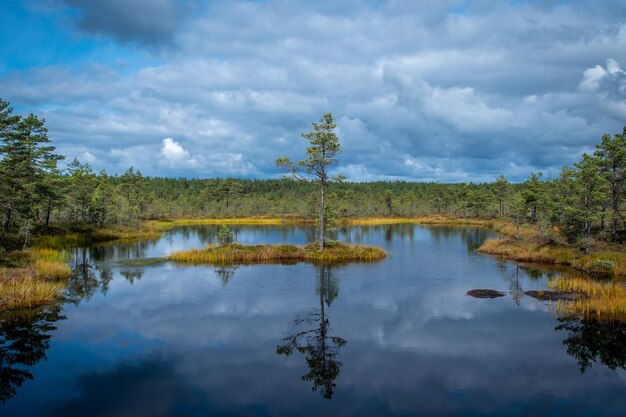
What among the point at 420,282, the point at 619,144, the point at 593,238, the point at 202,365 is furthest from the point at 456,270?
the point at 202,365

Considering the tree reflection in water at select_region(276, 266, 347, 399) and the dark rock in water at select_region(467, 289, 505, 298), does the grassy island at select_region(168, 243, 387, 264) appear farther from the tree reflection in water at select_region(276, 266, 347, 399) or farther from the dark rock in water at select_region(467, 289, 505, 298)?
the tree reflection in water at select_region(276, 266, 347, 399)

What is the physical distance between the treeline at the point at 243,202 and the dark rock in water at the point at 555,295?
14913mm

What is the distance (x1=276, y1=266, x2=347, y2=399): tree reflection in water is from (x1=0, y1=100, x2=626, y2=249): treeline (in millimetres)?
28125

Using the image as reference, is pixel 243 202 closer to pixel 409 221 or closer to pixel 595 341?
pixel 409 221

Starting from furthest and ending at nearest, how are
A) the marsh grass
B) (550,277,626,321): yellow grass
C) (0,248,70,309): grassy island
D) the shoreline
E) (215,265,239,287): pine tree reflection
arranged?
the marsh grass, (215,265,239,287): pine tree reflection, the shoreline, (0,248,70,309): grassy island, (550,277,626,321): yellow grass

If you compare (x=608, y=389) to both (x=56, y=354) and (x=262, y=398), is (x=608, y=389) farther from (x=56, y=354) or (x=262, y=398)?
(x=56, y=354)

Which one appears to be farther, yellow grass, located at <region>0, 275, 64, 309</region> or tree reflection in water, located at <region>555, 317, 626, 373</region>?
yellow grass, located at <region>0, 275, 64, 309</region>

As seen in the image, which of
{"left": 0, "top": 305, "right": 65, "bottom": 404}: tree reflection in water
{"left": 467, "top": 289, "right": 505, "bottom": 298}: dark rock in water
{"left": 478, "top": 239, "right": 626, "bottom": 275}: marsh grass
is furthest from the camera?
{"left": 478, "top": 239, "right": 626, "bottom": 275}: marsh grass

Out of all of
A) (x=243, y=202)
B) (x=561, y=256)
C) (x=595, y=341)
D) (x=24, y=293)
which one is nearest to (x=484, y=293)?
(x=595, y=341)

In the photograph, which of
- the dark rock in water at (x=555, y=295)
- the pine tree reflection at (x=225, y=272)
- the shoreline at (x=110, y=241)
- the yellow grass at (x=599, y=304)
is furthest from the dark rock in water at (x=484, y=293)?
the pine tree reflection at (x=225, y=272)

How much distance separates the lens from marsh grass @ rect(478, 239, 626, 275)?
40312 millimetres

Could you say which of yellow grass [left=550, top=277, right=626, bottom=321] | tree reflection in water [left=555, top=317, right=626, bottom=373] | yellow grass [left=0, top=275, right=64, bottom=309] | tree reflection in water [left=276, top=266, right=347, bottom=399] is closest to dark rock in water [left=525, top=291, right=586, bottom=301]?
yellow grass [left=550, top=277, right=626, bottom=321]

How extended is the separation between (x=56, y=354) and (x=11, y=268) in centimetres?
1755

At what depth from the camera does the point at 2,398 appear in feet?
54.3
